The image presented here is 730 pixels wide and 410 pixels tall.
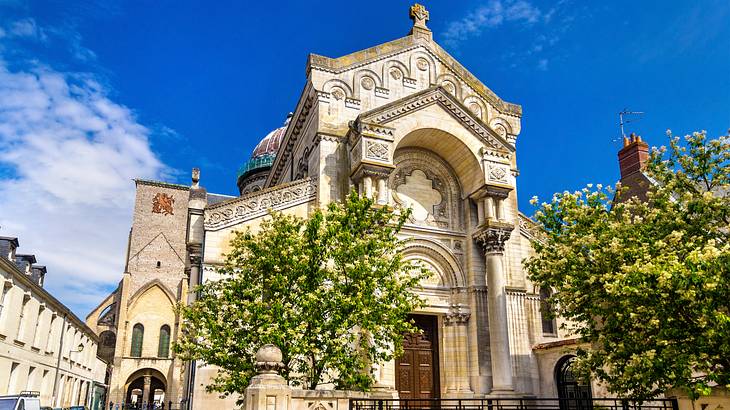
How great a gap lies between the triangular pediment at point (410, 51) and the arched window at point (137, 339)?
34.8m

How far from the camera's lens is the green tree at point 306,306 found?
14.9 metres

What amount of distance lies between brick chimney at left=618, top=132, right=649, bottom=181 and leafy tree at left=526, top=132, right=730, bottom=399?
1496 centimetres

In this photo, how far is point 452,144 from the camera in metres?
24.3

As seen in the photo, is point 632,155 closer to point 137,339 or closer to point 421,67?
point 421,67

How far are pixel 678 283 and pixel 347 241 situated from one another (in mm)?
8494

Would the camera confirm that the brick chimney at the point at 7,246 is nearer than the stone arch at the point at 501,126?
Yes

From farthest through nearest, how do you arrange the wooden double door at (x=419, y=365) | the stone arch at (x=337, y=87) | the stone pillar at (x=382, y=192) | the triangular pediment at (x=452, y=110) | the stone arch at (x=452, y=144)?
the stone arch at (x=337, y=87)
the stone arch at (x=452, y=144)
the triangular pediment at (x=452, y=110)
the wooden double door at (x=419, y=365)
the stone pillar at (x=382, y=192)

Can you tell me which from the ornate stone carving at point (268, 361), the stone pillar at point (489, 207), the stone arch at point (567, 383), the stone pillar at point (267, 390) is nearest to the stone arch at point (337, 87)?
the stone pillar at point (489, 207)

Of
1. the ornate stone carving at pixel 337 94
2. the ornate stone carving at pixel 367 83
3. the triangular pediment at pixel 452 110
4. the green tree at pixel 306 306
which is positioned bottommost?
the green tree at pixel 306 306

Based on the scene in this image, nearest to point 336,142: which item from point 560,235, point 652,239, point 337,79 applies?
point 337,79

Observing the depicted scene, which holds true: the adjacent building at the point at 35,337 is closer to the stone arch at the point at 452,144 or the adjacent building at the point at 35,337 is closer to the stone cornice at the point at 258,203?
the stone cornice at the point at 258,203

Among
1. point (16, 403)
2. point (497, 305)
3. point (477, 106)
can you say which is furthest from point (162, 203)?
point (16, 403)

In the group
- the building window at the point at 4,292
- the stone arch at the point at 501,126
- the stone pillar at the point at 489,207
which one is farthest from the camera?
the stone arch at the point at 501,126

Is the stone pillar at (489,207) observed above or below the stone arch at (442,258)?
above
